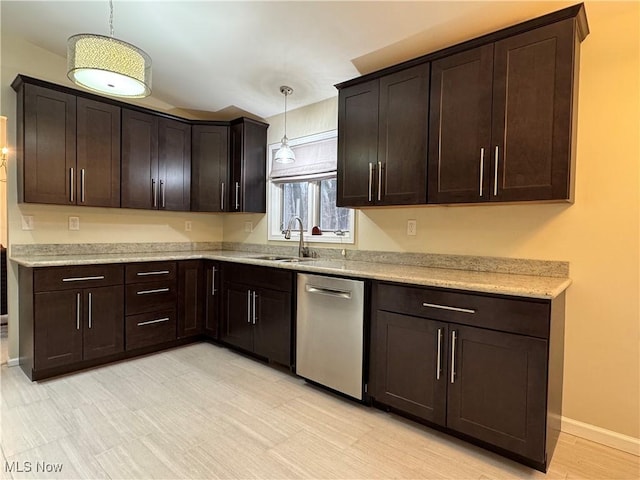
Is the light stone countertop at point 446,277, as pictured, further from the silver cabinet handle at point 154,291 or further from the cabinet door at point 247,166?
the cabinet door at point 247,166

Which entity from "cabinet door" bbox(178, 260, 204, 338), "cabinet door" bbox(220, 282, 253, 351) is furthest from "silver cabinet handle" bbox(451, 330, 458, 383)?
"cabinet door" bbox(178, 260, 204, 338)

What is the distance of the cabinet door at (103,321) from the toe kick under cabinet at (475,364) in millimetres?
2217

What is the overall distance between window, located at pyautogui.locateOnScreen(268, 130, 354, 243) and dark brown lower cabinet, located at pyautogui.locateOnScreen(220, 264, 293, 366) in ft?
2.41

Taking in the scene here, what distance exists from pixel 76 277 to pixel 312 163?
225cm

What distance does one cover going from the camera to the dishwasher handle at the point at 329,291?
2.41 metres

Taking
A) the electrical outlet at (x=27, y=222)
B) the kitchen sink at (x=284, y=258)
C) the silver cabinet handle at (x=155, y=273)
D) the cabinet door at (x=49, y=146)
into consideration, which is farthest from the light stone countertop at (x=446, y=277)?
the cabinet door at (x=49, y=146)

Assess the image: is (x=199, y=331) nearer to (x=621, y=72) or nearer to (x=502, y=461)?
(x=502, y=461)

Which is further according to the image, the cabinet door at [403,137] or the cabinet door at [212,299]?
the cabinet door at [212,299]

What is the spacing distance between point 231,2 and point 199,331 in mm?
2892

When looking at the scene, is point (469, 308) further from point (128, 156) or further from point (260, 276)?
point (128, 156)

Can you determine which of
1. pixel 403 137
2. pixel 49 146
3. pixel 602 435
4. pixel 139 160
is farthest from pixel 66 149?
pixel 602 435

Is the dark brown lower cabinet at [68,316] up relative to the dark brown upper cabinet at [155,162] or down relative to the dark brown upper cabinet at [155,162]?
down

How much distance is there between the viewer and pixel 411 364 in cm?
211

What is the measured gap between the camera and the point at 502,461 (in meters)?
1.85
